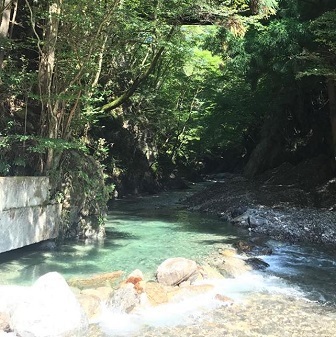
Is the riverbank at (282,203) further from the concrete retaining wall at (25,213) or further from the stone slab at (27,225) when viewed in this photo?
the concrete retaining wall at (25,213)

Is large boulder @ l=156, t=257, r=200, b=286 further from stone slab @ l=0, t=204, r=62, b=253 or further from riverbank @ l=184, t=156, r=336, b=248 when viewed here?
riverbank @ l=184, t=156, r=336, b=248

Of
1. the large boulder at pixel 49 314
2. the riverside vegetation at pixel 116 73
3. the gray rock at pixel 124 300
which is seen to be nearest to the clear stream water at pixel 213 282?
the gray rock at pixel 124 300

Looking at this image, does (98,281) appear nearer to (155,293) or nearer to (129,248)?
(155,293)

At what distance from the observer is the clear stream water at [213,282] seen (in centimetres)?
588

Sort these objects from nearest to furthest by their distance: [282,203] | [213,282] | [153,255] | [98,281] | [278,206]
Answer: [98,281] → [213,282] → [153,255] → [278,206] → [282,203]

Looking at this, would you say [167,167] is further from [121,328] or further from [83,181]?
[121,328]

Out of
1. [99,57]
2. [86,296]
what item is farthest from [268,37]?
[86,296]

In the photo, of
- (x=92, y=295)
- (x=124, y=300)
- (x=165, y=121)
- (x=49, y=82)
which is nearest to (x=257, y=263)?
(x=124, y=300)

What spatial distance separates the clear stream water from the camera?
19.3ft

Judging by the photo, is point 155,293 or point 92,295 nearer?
point 92,295

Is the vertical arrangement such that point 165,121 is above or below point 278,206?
above

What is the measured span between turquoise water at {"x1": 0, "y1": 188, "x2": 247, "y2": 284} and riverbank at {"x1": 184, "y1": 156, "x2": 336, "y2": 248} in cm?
104

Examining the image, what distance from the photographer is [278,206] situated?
15.4 meters

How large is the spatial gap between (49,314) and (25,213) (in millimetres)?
3864
